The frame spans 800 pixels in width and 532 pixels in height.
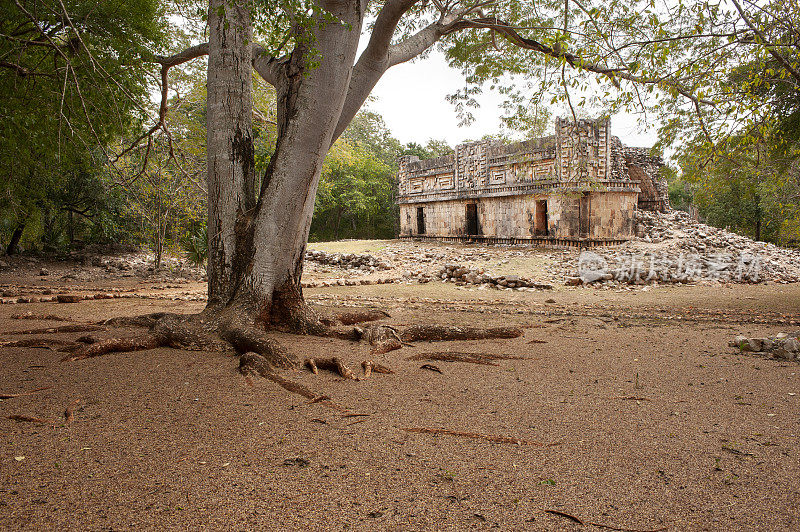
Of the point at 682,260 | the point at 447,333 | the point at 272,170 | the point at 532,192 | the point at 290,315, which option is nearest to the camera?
the point at 272,170

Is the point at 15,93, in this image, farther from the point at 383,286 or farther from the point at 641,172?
the point at 641,172

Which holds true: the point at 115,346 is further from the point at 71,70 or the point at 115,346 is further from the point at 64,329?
the point at 71,70

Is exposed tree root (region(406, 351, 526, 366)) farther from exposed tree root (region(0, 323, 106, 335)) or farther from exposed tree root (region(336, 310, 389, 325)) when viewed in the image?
exposed tree root (region(0, 323, 106, 335))

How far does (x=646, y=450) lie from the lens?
2.72m

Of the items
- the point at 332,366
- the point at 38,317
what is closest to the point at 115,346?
the point at 332,366

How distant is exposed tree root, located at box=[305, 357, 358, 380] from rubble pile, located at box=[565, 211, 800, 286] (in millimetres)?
10057

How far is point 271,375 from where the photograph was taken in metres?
3.93

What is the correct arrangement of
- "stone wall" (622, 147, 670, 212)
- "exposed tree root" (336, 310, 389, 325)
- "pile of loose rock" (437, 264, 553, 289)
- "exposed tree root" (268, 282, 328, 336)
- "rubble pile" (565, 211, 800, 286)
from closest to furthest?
"exposed tree root" (268, 282, 328, 336) < "exposed tree root" (336, 310, 389, 325) < "pile of loose rock" (437, 264, 553, 289) < "rubble pile" (565, 211, 800, 286) < "stone wall" (622, 147, 670, 212)

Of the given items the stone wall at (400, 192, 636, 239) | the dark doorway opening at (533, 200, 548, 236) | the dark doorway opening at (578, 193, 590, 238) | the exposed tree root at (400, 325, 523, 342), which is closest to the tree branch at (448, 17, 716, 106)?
the exposed tree root at (400, 325, 523, 342)

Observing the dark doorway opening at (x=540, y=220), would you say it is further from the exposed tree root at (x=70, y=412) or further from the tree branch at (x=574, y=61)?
the exposed tree root at (x=70, y=412)

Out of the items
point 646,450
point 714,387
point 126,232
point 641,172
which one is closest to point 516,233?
point 641,172

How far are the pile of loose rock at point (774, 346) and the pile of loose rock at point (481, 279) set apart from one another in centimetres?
685

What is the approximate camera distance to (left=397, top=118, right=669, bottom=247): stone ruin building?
17.8 m

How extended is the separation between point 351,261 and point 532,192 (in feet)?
25.6
